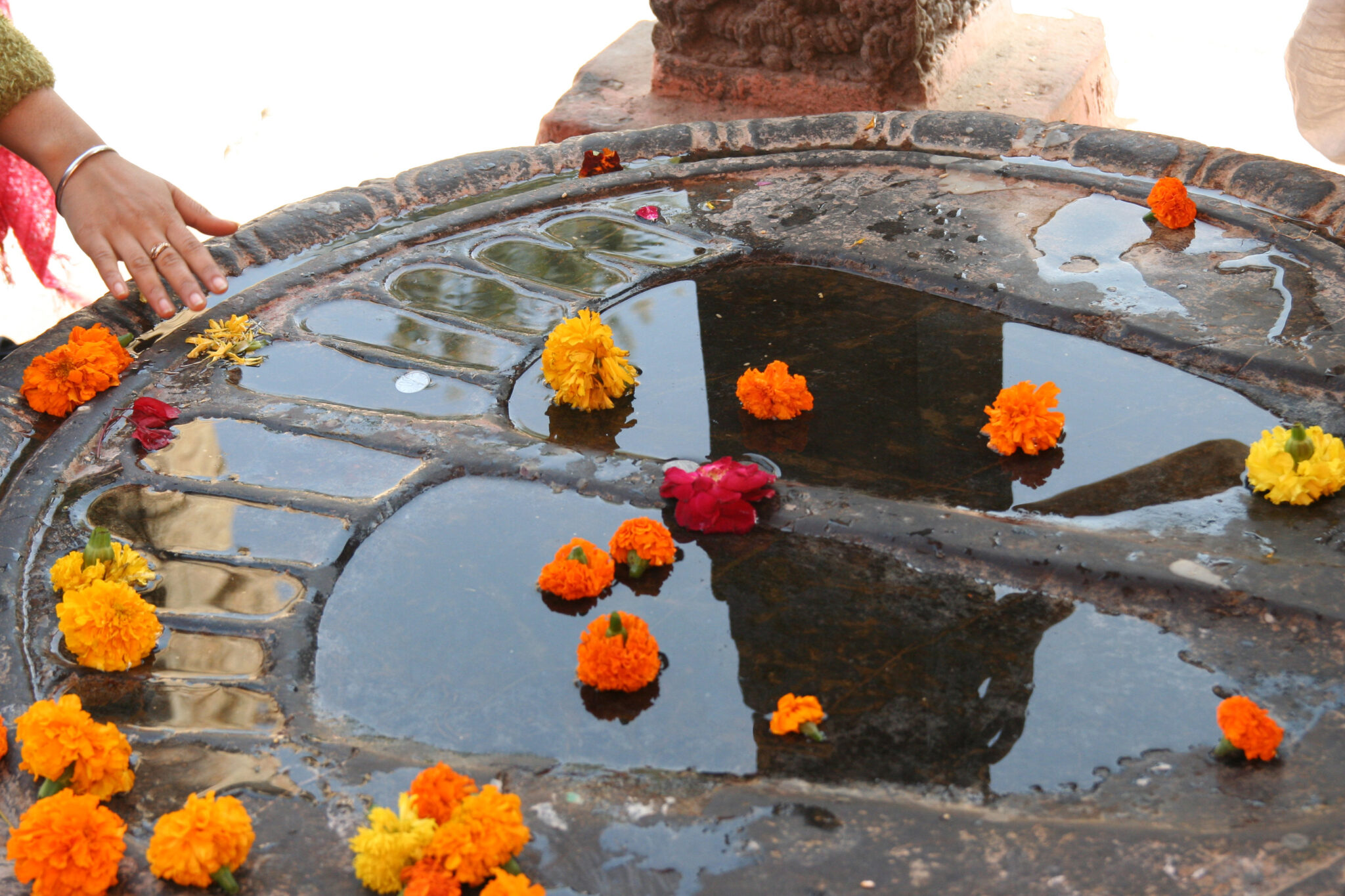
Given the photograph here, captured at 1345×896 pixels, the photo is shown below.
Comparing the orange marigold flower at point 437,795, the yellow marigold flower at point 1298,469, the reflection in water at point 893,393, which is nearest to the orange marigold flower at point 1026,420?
the reflection in water at point 893,393

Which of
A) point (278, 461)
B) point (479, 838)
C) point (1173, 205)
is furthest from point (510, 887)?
point (1173, 205)

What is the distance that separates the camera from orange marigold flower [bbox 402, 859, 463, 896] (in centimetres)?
120

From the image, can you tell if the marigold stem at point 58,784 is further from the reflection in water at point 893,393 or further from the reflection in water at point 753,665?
the reflection in water at point 893,393

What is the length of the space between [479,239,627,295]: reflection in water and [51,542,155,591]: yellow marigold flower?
1176 mm

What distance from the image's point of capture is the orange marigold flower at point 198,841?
1.21 m

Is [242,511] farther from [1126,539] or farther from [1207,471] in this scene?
[1207,471]

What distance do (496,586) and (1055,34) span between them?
381 centimetres

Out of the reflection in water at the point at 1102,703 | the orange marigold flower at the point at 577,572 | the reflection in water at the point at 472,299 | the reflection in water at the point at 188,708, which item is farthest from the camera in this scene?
the reflection in water at the point at 472,299

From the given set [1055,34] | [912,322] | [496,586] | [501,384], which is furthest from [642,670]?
[1055,34]

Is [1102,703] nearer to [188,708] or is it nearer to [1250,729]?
[1250,729]

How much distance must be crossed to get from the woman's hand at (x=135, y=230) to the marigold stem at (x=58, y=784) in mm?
1135

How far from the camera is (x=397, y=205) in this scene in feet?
9.73

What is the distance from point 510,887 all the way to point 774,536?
81cm

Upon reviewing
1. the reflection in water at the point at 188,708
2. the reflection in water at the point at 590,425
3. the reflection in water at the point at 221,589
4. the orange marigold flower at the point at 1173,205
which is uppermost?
the orange marigold flower at the point at 1173,205
